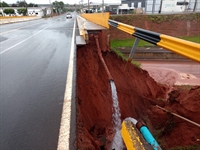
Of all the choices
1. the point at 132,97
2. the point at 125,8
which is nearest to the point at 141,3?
the point at 125,8

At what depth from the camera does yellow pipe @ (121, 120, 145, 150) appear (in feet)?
7.41

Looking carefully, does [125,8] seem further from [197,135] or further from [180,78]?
[197,135]

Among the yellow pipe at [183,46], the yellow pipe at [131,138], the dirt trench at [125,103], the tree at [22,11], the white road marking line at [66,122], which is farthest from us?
the tree at [22,11]

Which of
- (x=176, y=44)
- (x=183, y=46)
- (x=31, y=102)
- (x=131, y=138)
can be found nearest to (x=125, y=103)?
(x=31, y=102)

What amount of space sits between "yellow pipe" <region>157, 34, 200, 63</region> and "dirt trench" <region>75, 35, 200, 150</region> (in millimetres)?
1882

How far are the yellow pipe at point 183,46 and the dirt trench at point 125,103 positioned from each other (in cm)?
188

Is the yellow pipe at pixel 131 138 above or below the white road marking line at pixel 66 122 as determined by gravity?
below

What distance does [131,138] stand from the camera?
2406mm

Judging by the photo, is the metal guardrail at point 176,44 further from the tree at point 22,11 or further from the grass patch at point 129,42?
the tree at point 22,11

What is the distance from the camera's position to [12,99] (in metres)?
3.41

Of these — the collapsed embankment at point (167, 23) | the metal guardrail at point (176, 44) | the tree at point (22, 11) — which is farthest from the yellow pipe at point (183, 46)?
the tree at point (22, 11)

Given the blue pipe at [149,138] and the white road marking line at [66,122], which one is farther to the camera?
the blue pipe at [149,138]

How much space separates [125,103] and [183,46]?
18.1ft

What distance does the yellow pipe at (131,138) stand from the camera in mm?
2258
